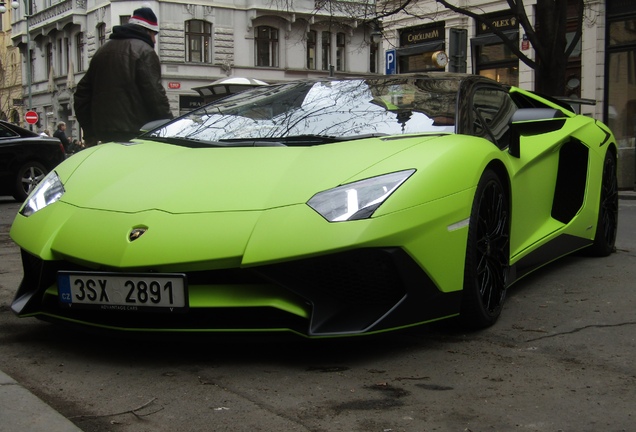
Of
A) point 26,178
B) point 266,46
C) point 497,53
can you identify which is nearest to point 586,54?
point 497,53

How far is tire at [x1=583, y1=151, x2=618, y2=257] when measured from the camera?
5613mm

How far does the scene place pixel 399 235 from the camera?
3.14 metres

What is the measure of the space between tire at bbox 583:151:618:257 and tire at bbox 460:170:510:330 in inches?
72.1

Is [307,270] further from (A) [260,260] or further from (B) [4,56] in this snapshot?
(B) [4,56]

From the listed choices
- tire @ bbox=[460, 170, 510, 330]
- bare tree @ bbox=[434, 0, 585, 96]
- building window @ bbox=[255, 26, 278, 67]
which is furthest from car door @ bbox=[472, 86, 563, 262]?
building window @ bbox=[255, 26, 278, 67]

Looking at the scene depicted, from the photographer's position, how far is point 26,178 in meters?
12.7

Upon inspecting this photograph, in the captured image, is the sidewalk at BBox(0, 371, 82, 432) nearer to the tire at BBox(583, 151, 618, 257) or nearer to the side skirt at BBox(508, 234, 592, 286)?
the side skirt at BBox(508, 234, 592, 286)

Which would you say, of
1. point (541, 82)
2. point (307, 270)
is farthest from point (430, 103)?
point (541, 82)

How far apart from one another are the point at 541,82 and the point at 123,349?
12835 mm

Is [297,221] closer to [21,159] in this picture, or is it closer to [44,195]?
[44,195]

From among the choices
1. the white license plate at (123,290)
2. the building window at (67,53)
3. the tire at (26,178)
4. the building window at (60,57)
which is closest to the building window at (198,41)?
the building window at (67,53)

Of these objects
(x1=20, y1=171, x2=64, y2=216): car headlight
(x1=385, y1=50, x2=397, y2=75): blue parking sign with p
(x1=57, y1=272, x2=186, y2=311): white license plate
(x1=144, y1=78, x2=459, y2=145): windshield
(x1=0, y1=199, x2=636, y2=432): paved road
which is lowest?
(x1=0, y1=199, x2=636, y2=432): paved road

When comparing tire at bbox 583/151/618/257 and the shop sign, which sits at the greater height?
the shop sign

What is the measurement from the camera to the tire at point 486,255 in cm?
355
